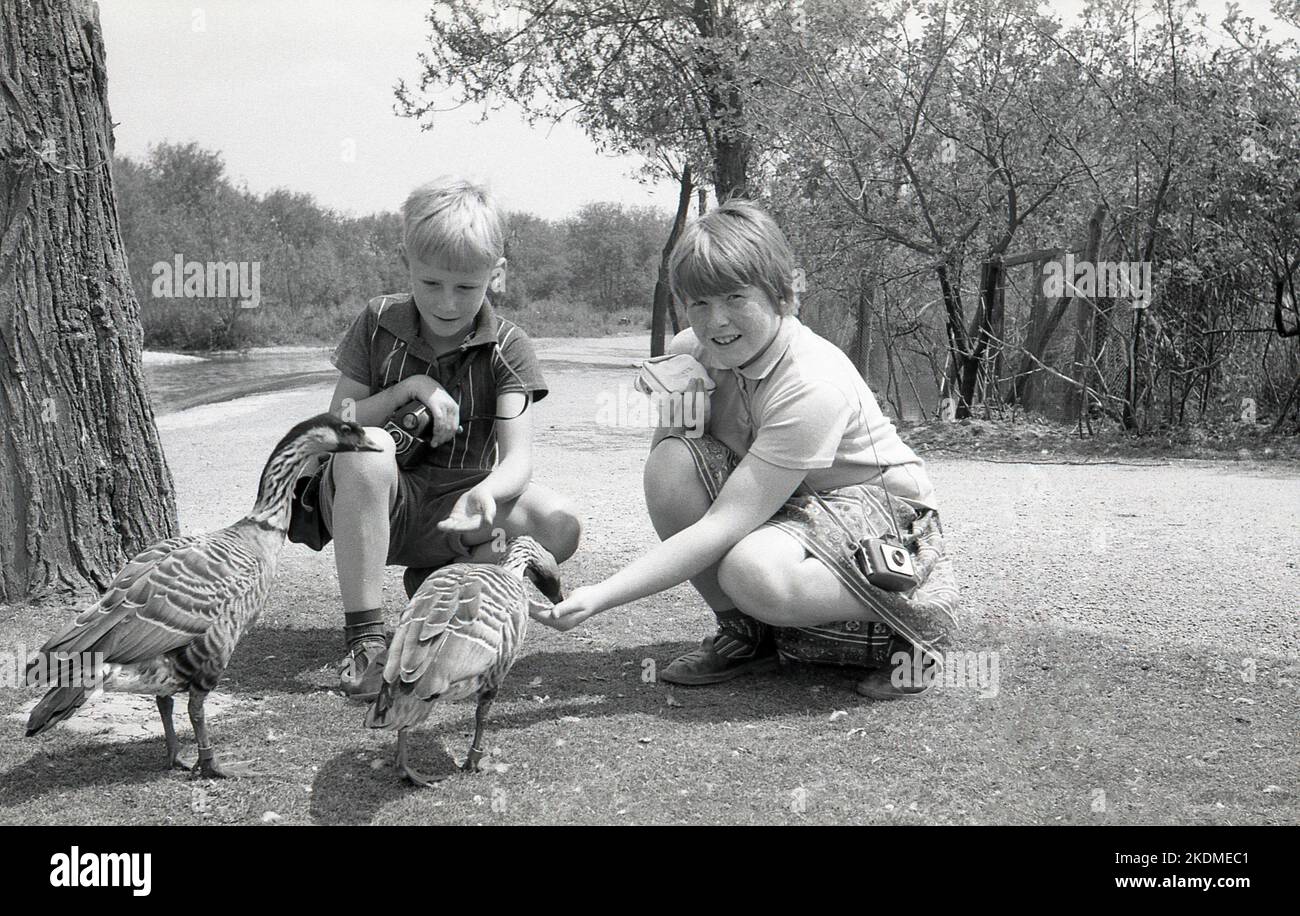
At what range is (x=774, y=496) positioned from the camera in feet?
12.4

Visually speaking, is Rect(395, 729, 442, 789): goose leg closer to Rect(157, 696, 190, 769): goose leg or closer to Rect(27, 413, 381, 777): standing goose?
Rect(27, 413, 381, 777): standing goose

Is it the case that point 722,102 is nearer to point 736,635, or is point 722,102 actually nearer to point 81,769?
point 736,635

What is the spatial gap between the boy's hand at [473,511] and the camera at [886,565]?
130cm

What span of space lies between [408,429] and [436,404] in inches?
6.0

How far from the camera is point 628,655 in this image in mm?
4598

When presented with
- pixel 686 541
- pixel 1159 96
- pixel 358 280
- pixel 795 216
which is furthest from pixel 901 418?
pixel 358 280

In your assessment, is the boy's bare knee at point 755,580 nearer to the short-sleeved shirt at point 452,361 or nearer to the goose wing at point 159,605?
the short-sleeved shirt at point 452,361

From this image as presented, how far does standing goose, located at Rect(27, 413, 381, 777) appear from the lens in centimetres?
317

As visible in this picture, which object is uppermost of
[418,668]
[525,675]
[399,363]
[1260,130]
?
[1260,130]

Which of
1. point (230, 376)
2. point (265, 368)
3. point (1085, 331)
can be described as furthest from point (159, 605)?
point (265, 368)

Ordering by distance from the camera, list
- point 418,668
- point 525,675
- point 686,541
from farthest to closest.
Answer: point 525,675 → point 686,541 → point 418,668

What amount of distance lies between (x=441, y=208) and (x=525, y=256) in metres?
40.1

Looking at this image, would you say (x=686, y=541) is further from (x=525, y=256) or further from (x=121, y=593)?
(x=525, y=256)

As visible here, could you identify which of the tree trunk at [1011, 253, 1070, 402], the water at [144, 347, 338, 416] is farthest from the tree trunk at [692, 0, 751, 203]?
the water at [144, 347, 338, 416]
